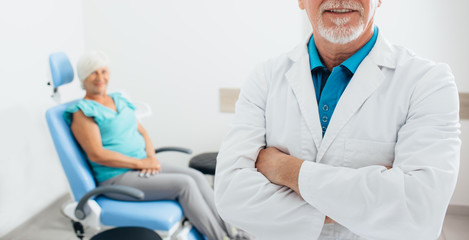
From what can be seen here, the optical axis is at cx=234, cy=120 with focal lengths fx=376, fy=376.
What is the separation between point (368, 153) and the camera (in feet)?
3.19

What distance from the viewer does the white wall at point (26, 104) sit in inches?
93.6

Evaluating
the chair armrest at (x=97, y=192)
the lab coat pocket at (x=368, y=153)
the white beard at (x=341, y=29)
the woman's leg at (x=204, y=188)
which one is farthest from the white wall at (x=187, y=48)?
the lab coat pocket at (x=368, y=153)

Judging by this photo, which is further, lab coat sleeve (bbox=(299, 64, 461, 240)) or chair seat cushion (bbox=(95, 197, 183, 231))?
chair seat cushion (bbox=(95, 197, 183, 231))

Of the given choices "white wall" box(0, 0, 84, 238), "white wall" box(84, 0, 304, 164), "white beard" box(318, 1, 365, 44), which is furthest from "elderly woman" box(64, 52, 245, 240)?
"white beard" box(318, 1, 365, 44)

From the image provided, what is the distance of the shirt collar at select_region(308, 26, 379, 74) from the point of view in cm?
105

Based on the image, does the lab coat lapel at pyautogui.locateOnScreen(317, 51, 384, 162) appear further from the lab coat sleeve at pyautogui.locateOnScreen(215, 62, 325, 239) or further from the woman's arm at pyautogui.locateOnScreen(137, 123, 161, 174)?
the woman's arm at pyautogui.locateOnScreen(137, 123, 161, 174)

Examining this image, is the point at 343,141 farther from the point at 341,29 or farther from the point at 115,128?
the point at 115,128

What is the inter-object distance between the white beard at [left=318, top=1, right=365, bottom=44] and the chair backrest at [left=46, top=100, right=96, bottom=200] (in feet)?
5.03

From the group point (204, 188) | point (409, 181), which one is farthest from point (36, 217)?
point (409, 181)

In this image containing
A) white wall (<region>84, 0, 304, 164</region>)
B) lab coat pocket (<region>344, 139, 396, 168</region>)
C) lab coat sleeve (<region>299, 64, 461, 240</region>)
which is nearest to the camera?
lab coat sleeve (<region>299, 64, 461, 240</region>)

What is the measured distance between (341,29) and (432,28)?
2.06m

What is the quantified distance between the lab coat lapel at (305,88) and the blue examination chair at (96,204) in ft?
3.63

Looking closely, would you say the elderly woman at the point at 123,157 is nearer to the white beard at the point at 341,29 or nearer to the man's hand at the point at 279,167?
the man's hand at the point at 279,167

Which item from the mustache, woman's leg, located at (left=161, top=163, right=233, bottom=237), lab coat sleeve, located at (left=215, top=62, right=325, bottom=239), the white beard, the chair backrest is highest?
the mustache
